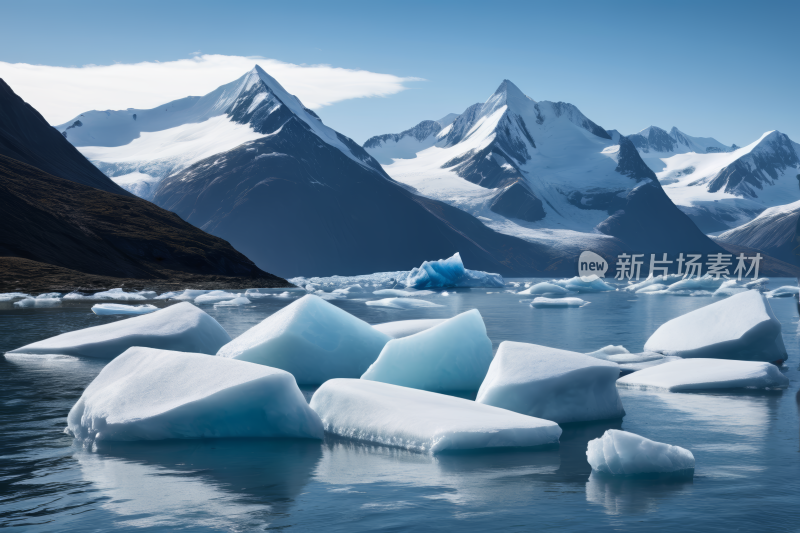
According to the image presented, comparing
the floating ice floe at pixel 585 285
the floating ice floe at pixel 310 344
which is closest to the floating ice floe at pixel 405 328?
the floating ice floe at pixel 310 344

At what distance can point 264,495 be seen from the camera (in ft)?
23.6

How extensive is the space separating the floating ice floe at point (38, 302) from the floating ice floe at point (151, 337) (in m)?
22.5

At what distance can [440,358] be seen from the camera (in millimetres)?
13180

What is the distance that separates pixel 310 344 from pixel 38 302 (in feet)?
109

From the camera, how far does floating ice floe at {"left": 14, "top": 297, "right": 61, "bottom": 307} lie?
127 ft

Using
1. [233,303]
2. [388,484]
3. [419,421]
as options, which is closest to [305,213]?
[233,303]

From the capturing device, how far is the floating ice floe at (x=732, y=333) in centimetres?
1634

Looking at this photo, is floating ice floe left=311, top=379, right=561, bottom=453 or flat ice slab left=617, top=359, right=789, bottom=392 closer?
floating ice floe left=311, top=379, right=561, bottom=453

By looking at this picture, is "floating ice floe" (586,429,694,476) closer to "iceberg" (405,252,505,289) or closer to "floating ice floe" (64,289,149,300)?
"floating ice floe" (64,289,149,300)

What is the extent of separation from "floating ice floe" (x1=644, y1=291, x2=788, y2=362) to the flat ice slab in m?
2.12

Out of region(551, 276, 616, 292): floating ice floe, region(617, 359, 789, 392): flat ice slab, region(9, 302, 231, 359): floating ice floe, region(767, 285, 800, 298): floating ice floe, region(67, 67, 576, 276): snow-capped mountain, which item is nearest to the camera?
region(617, 359, 789, 392): flat ice slab

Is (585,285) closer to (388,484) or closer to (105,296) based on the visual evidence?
(105,296)

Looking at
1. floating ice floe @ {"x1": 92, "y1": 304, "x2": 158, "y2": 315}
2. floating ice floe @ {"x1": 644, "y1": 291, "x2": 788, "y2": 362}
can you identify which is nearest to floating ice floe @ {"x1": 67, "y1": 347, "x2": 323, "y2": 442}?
floating ice floe @ {"x1": 644, "y1": 291, "x2": 788, "y2": 362}

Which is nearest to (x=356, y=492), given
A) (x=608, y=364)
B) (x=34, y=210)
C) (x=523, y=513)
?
(x=523, y=513)
